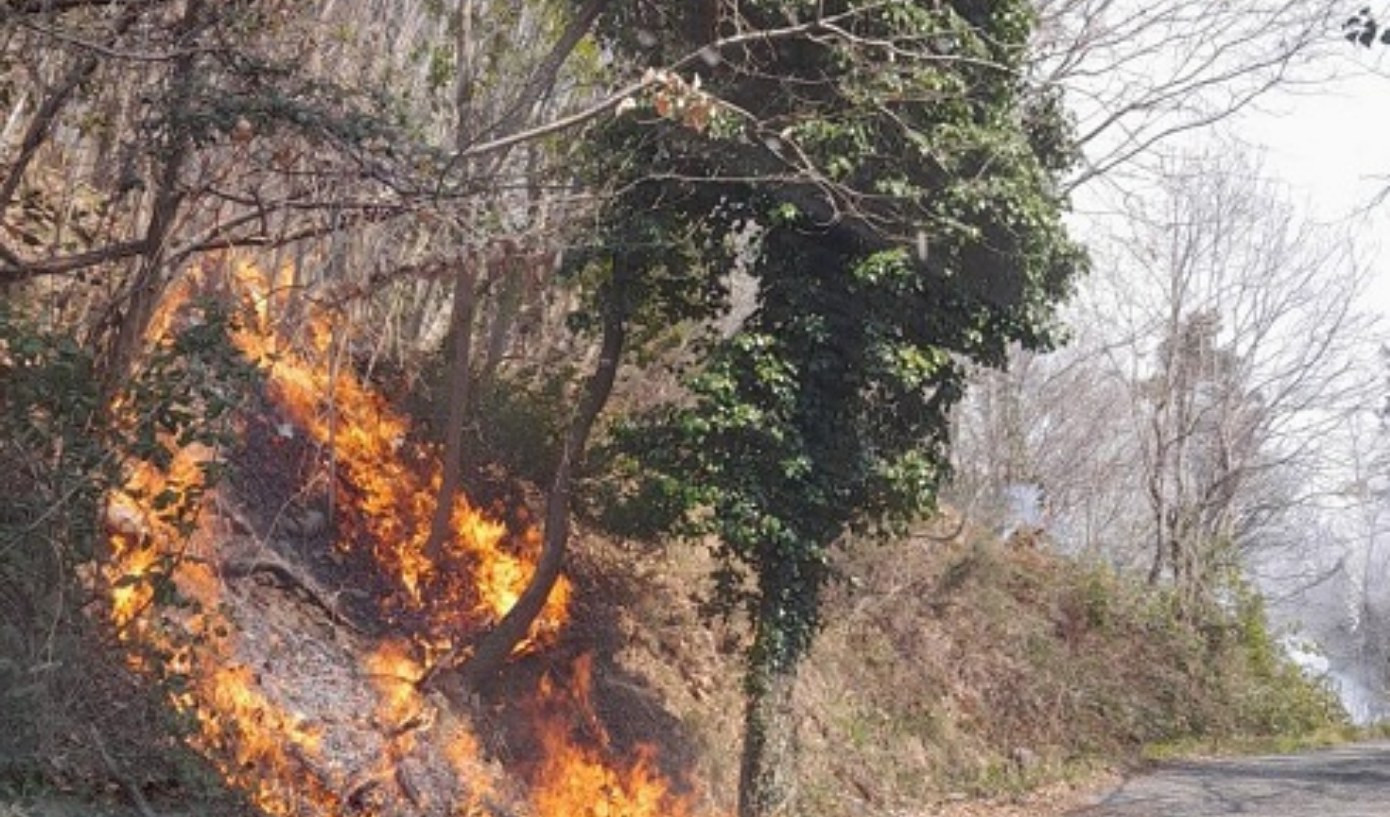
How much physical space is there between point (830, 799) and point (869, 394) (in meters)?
4.46

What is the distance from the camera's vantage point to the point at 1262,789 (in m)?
15.8

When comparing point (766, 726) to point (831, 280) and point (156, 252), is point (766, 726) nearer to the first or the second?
point (831, 280)

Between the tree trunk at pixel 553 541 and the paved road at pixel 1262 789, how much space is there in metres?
6.78

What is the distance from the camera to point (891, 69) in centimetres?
1136

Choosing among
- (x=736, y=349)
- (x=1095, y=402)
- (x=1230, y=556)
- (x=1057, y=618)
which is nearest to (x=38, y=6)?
(x=736, y=349)

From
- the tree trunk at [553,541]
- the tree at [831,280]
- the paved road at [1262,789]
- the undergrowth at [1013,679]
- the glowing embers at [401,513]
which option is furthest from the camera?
the undergrowth at [1013,679]

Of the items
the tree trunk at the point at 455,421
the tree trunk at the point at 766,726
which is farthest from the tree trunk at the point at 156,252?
the tree trunk at the point at 766,726

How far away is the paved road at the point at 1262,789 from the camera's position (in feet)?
46.4

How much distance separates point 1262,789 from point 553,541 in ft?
28.7

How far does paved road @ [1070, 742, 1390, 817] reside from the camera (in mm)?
14156

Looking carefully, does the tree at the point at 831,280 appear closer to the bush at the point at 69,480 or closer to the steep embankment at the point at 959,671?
the steep embankment at the point at 959,671

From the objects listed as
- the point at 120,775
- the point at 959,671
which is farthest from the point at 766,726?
the point at 959,671

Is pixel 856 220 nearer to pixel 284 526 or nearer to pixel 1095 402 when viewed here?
pixel 284 526

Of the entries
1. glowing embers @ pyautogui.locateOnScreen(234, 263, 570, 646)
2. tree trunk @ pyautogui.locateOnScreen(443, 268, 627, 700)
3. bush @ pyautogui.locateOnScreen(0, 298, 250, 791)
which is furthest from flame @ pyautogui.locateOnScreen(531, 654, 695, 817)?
bush @ pyautogui.locateOnScreen(0, 298, 250, 791)
